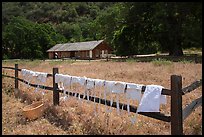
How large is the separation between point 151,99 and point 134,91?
0.48 meters

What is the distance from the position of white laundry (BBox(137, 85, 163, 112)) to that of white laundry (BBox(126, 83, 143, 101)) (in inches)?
8.9

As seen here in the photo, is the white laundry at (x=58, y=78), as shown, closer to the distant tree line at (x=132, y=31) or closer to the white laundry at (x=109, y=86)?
the white laundry at (x=109, y=86)

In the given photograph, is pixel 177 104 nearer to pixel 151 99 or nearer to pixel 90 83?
pixel 151 99

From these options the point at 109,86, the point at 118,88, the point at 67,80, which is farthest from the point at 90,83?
the point at 67,80

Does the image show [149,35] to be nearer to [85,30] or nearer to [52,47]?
[52,47]

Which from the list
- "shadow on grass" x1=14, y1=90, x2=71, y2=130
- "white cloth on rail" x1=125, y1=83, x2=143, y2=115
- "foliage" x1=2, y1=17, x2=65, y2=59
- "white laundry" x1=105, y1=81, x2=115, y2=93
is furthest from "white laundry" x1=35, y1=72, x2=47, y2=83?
"foliage" x1=2, y1=17, x2=65, y2=59

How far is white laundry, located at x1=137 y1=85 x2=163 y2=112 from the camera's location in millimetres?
4512

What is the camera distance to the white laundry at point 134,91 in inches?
191

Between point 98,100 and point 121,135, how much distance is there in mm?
964

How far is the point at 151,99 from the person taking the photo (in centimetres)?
456

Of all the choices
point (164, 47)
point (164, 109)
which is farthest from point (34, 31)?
point (164, 109)

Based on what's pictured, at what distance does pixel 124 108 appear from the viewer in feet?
17.2

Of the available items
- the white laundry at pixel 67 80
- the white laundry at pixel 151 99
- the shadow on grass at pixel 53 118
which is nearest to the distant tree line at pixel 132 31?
the white laundry at pixel 67 80

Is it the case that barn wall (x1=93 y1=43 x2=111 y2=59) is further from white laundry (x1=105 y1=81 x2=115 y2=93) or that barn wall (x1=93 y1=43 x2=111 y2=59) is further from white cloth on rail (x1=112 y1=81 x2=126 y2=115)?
white cloth on rail (x1=112 y1=81 x2=126 y2=115)
